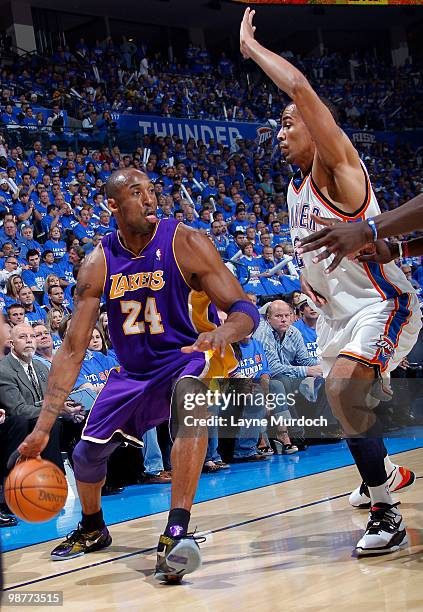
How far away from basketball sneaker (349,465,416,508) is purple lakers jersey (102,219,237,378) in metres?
1.27

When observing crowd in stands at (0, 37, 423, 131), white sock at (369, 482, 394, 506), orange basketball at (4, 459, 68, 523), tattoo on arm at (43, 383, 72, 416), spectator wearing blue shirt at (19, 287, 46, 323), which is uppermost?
crowd in stands at (0, 37, 423, 131)

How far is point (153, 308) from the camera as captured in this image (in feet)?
13.0

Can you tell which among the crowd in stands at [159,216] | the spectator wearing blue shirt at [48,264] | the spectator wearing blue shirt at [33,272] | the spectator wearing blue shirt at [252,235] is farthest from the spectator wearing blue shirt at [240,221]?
the spectator wearing blue shirt at [33,272]

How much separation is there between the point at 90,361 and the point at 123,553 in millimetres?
2992

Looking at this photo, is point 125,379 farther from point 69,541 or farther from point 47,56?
point 47,56

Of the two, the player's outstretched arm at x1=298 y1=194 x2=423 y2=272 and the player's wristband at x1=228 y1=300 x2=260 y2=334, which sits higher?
the player's outstretched arm at x1=298 y1=194 x2=423 y2=272

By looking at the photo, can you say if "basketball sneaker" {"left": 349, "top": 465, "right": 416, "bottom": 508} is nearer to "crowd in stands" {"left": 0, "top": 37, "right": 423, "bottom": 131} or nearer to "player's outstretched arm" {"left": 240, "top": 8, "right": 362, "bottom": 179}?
"player's outstretched arm" {"left": 240, "top": 8, "right": 362, "bottom": 179}

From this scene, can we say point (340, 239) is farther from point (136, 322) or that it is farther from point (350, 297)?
point (136, 322)

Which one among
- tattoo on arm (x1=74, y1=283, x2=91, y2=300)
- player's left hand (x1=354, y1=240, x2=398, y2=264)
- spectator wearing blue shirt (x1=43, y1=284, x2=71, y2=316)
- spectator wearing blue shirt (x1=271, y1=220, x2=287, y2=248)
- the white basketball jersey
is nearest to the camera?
player's left hand (x1=354, y1=240, x2=398, y2=264)

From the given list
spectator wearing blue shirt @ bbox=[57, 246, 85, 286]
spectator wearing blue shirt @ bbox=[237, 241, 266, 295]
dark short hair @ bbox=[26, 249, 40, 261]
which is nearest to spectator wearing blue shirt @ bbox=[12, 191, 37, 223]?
spectator wearing blue shirt @ bbox=[57, 246, 85, 286]

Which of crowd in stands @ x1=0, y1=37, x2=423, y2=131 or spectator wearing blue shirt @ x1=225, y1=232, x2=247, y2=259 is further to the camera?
crowd in stands @ x1=0, y1=37, x2=423, y2=131

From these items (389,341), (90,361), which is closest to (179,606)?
(389,341)

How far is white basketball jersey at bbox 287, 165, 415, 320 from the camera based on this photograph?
3838 mm

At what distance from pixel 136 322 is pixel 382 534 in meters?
1.54
